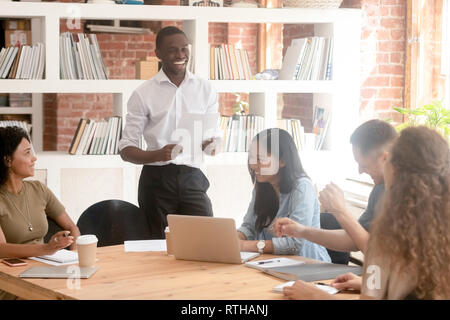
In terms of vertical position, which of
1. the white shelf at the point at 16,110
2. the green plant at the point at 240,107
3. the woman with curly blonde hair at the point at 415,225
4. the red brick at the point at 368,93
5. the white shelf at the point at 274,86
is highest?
the white shelf at the point at 274,86

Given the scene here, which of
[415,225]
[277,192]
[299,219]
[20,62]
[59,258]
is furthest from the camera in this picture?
[20,62]

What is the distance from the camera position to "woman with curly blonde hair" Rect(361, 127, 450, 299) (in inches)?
69.1

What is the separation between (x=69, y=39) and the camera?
176 inches

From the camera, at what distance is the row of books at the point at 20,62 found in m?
4.34

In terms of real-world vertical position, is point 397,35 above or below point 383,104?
above

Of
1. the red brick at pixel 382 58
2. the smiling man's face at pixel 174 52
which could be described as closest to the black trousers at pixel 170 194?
the smiling man's face at pixel 174 52

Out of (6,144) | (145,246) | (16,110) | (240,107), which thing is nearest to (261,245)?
(145,246)

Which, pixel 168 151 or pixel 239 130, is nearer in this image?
pixel 168 151

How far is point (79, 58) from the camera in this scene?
4.48m

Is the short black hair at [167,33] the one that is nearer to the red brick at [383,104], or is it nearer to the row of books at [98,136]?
the row of books at [98,136]

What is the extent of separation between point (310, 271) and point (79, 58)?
8.56ft

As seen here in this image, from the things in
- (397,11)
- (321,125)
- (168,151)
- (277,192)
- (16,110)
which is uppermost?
(397,11)

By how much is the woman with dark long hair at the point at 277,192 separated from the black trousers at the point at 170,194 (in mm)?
598

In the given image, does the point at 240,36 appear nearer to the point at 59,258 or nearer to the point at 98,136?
the point at 98,136
